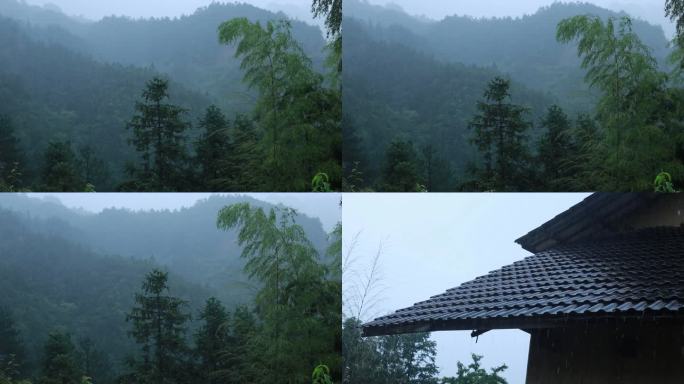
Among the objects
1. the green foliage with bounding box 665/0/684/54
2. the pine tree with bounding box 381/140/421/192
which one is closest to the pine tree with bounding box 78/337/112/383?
the pine tree with bounding box 381/140/421/192

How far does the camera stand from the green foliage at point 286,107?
6.59 metres

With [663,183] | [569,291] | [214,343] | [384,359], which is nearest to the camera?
[569,291]

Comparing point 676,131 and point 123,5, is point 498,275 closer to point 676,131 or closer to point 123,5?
Result: point 676,131

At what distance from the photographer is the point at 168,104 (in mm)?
6734

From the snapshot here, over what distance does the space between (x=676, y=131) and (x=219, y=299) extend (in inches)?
140

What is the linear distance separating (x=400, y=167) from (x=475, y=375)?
1634 mm

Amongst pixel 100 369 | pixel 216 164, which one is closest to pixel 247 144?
pixel 216 164

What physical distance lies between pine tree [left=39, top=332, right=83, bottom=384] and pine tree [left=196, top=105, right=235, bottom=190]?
5.20 feet

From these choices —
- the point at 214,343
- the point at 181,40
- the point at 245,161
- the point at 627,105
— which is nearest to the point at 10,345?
the point at 214,343

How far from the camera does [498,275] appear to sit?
22.0ft

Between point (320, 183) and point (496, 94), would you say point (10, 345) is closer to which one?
point (320, 183)

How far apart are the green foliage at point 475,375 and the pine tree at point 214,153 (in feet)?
7.21

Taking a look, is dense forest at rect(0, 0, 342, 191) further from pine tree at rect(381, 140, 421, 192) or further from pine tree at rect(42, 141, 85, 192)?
pine tree at rect(381, 140, 421, 192)

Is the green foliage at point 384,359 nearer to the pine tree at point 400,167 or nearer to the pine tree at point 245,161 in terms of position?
the pine tree at point 400,167
